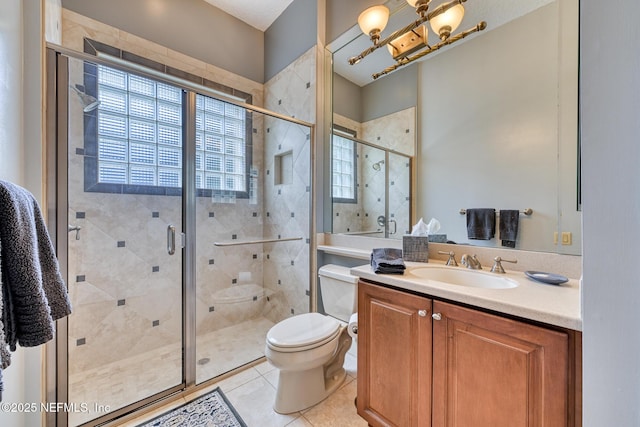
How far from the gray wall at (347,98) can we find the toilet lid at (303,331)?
148 cm

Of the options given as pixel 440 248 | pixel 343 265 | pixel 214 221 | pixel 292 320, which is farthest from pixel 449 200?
pixel 214 221

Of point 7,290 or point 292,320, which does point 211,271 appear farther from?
point 7,290

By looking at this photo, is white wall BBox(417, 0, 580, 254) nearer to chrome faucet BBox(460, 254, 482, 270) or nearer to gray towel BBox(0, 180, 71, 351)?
chrome faucet BBox(460, 254, 482, 270)

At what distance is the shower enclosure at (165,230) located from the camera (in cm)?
150

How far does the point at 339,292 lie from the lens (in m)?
1.72

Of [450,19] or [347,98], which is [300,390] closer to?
[347,98]

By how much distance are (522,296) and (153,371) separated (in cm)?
219

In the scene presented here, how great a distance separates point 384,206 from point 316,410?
133cm

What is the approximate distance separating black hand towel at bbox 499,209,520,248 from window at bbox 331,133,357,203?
101cm

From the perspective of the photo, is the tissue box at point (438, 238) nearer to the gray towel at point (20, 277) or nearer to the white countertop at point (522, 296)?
the white countertop at point (522, 296)

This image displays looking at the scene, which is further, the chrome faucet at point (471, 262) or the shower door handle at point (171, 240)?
the shower door handle at point (171, 240)

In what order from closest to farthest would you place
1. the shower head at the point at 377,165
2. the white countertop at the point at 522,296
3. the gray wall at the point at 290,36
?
the white countertop at the point at 522,296, the shower head at the point at 377,165, the gray wall at the point at 290,36

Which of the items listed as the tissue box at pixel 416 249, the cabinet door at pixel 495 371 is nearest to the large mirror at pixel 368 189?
the tissue box at pixel 416 249

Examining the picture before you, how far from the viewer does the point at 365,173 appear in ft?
6.52
